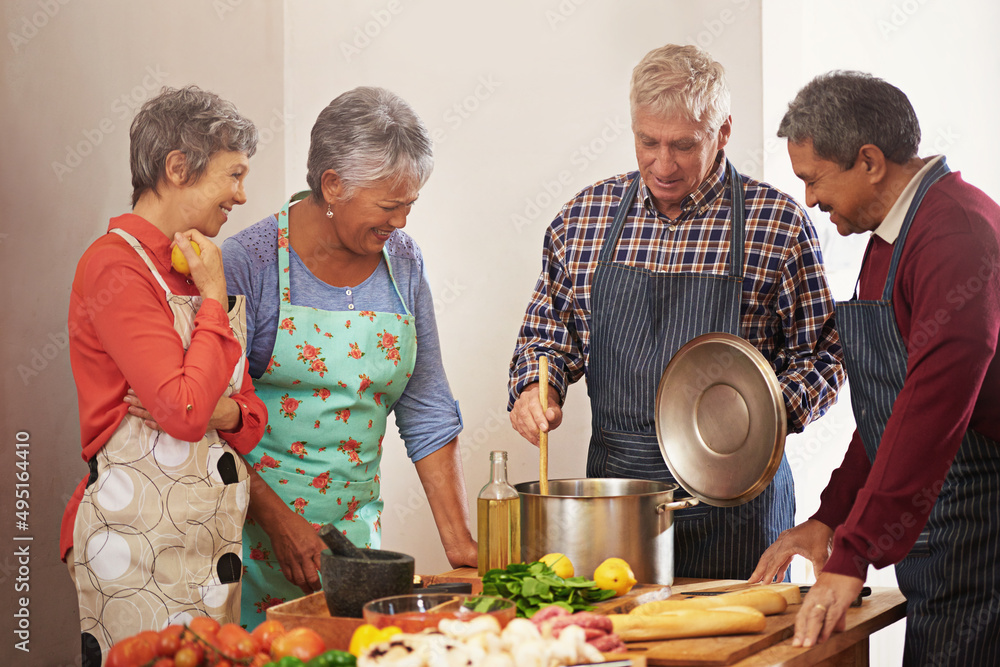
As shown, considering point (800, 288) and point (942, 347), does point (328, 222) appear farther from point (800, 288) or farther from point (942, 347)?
point (942, 347)

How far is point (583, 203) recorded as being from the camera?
2.30 meters

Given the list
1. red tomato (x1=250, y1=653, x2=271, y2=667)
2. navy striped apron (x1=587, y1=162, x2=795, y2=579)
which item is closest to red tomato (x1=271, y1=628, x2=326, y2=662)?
red tomato (x1=250, y1=653, x2=271, y2=667)

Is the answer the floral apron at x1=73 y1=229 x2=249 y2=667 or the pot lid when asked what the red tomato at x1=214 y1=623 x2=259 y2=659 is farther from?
the pot lid

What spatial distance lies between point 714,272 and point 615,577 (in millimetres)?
883

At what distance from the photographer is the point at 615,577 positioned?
4.85ft

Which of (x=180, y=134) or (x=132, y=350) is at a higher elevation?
→ (x=180, y=134)

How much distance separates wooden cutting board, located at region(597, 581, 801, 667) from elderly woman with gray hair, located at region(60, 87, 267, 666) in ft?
2.50

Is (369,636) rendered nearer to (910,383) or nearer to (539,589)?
(539,589)

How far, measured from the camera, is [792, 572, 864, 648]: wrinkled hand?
4.55 ft

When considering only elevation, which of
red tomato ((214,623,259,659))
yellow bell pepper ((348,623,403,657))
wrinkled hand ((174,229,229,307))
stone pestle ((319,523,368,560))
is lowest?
red tomato ((214,623,259,659))

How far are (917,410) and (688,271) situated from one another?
0.76 m

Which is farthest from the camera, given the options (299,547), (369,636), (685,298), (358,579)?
(685,298)

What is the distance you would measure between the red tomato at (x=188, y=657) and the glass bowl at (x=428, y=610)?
0.21 m

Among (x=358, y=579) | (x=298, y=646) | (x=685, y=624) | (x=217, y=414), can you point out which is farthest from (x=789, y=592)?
(x=217, y=414)
